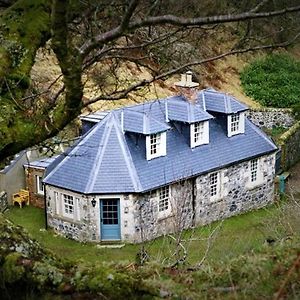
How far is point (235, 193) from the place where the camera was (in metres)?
21.2

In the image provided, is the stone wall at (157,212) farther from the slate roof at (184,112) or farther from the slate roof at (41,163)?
the slate roof at (41,163)

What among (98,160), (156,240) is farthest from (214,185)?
(98,160)

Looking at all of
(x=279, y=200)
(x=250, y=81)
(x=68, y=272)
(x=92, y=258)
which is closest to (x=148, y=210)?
(x=92, y=258)

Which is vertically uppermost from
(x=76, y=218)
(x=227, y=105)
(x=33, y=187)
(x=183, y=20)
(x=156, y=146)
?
(x=183, y=20)

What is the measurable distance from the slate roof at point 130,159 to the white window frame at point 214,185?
0.29 meters

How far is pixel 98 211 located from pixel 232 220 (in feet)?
15.0

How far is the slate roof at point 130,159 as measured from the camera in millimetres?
18578

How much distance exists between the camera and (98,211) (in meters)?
18.7

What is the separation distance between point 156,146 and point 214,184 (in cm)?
244

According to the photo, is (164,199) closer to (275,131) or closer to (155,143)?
(155,143)

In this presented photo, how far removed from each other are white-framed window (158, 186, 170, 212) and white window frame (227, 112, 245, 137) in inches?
136

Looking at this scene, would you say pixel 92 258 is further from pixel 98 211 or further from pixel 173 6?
pixel 173 6

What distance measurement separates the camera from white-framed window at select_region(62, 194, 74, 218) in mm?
19125

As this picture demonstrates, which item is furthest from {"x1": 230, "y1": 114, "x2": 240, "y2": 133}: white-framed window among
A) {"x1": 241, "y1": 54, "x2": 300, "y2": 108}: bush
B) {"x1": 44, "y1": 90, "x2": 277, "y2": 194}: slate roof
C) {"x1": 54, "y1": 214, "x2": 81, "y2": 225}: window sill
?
{"x1": 241, "y1": 54, "x2": 300, "y2": 108}: bush
